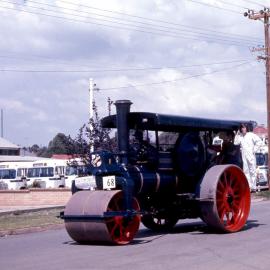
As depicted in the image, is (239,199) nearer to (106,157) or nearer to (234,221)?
(234,221)

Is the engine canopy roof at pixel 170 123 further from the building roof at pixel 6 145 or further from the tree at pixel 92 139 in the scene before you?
the building roof at pixel 6 145

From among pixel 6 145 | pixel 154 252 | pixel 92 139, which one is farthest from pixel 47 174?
pixel 154 252

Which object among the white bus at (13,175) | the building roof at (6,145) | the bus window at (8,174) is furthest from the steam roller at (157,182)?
the building roof at (6,145)

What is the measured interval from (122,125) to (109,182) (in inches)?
46.5

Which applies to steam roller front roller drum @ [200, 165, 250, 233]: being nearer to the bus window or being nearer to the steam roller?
the steam roller

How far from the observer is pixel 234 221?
45.8 ft

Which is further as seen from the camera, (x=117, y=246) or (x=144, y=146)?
(x=144, y=146)

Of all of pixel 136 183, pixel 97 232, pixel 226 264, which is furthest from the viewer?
pixel 136 183

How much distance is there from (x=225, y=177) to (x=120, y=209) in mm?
2559

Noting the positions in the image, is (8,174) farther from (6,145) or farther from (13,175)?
(6,145)

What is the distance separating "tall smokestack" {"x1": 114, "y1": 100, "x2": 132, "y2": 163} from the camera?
13.0 m

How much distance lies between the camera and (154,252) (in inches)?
447

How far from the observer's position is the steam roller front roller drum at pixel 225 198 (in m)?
13.3

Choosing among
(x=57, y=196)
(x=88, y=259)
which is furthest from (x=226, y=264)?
(x=57, y=196)
